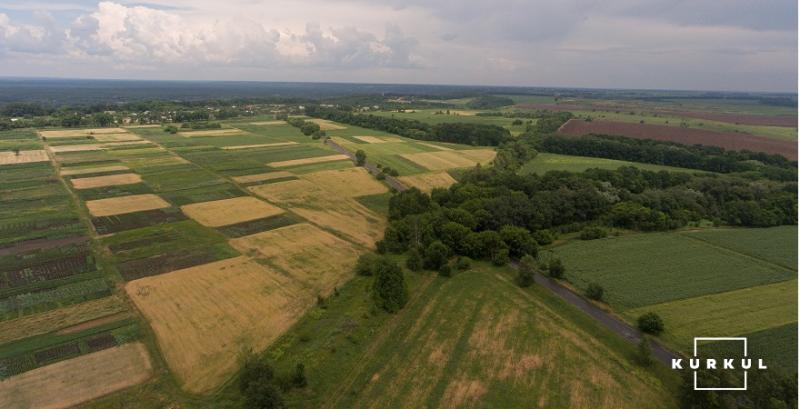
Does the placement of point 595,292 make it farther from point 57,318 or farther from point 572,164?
point 572,164

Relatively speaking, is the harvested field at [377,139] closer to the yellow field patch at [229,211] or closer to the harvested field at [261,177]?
the harvested field at [261,177]

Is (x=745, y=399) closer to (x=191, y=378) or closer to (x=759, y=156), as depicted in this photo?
(x=191, y=378)

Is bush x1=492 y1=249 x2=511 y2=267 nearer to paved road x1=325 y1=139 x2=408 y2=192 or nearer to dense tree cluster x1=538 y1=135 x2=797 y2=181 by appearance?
paved road x1=325 y1=139 x2=408 y2=192

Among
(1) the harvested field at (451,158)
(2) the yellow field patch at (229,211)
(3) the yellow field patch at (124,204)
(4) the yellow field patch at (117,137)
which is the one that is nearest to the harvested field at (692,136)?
(1) the harvested field at (451,158)

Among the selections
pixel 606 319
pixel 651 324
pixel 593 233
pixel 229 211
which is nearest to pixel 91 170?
pixel 229 211

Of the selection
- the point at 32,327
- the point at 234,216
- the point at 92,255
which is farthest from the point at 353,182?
the point at 32,327

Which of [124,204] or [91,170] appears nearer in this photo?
[124,204]
